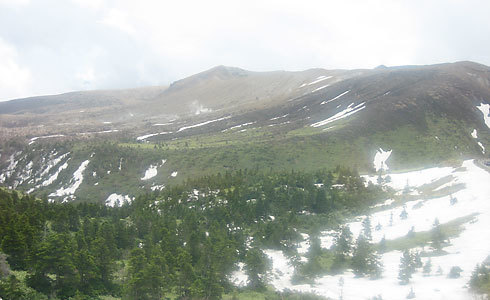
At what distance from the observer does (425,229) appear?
36250 mm

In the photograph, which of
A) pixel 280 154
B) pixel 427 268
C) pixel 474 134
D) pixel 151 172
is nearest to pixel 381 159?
pixel 280 154

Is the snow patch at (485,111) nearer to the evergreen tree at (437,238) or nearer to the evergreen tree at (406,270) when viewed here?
the evergreen tree at (437,238)

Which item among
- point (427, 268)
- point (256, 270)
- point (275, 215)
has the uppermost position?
point (256, 270)

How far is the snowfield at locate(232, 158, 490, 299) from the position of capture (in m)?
25.0

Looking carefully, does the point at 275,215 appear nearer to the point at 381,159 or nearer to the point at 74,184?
the point at 381,159

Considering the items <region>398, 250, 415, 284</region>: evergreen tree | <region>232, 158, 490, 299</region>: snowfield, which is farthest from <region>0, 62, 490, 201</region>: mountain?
<region>398, 250, 415, 284</region>: evergreen tree

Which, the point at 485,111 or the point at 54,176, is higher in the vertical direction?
the point at 485,111

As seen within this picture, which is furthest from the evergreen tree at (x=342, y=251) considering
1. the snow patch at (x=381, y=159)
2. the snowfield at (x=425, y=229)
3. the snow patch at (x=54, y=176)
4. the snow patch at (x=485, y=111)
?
the snow patch at (x=485, y=111)

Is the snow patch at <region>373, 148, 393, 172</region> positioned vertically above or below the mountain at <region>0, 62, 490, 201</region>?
below

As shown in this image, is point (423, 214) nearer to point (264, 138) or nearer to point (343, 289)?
point (343, 289)

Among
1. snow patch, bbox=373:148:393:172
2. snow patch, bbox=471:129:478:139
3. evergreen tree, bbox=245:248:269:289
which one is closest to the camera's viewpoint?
evergreen tree, bbox=245:248:269:289

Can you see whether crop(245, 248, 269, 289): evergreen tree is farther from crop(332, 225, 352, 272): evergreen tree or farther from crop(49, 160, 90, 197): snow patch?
crop(49, 160, 90, 197): snow patch

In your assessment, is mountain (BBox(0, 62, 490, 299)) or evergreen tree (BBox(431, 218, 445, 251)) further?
evergreen tree (BBox(431, 218, 445, 251))

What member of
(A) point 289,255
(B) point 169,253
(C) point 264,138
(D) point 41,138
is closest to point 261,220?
(A) point 289,255
